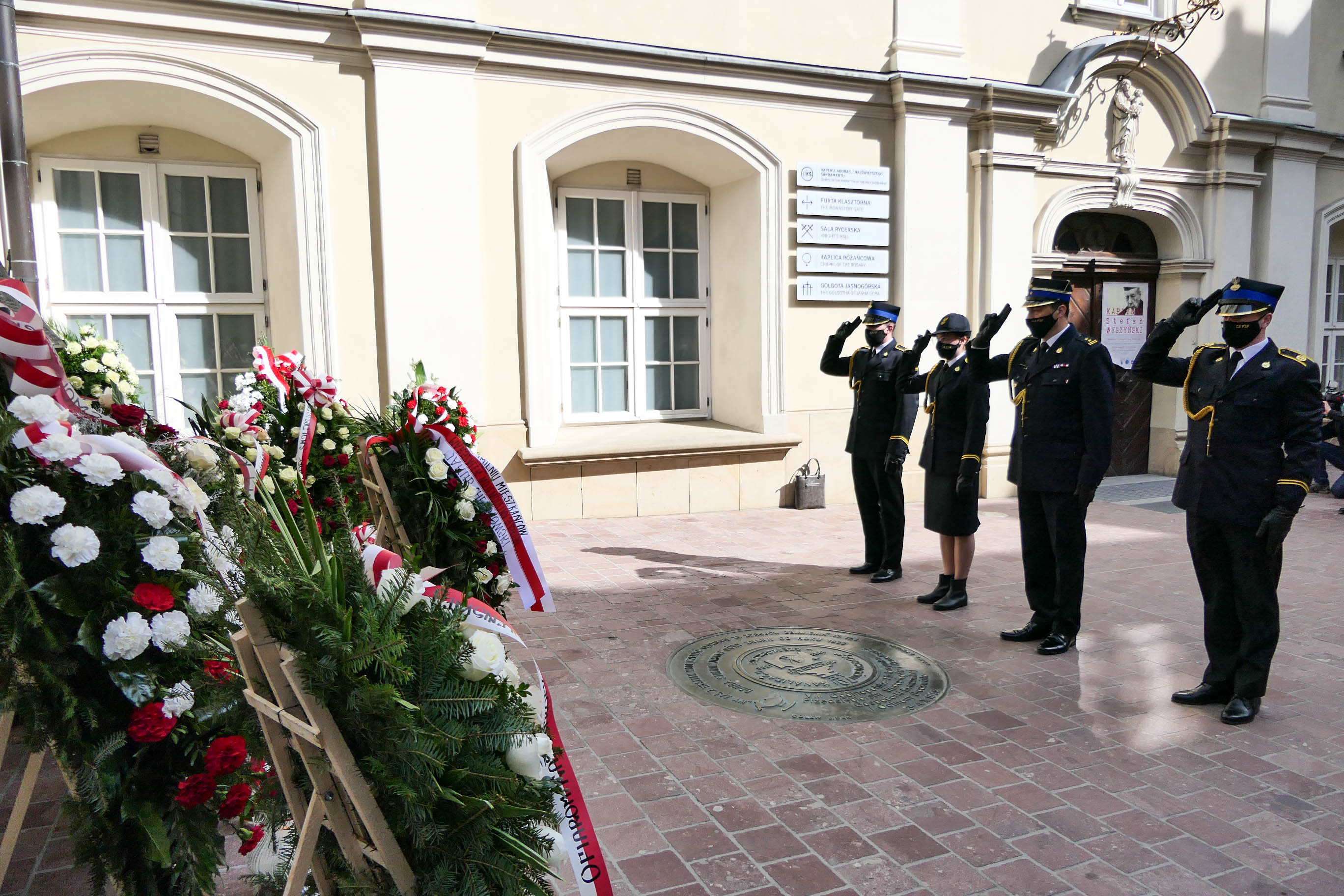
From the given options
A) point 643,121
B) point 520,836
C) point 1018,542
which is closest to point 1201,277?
point 1018,542

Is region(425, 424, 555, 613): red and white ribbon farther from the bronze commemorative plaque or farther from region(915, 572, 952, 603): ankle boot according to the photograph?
region(915, 572, 952, 603): ankle boot

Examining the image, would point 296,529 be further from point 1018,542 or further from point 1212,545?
point 1018,542

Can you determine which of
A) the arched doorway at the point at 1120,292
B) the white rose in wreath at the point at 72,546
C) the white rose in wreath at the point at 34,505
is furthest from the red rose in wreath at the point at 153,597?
the arched doorway at the point at 1120,292

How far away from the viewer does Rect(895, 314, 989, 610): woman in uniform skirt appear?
18.3ft

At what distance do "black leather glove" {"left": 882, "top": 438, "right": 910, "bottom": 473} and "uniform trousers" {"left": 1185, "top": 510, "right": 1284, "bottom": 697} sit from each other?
6.48 feet

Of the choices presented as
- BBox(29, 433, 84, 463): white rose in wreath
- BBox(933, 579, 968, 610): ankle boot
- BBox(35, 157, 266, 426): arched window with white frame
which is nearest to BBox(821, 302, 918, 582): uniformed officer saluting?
BBox(933, 579, 968, 610): ankle boot

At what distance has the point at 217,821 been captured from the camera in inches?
95.2

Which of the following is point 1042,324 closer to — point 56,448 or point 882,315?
point 882,315

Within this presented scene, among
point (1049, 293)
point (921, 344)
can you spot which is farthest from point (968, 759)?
point (921, 344)

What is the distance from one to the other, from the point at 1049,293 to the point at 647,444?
4316 millimetres

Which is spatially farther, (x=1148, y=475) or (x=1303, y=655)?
(x=1148, y=475)

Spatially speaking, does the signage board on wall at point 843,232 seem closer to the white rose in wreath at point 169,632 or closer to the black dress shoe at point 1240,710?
the black dress shoe at point 1240,710

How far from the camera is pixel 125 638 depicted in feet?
6.91

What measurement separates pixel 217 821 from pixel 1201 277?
11.5 m
